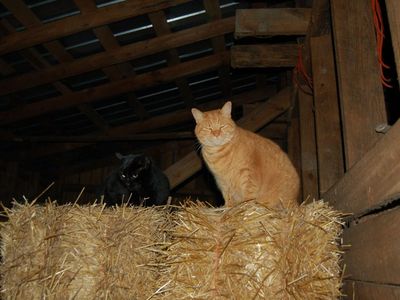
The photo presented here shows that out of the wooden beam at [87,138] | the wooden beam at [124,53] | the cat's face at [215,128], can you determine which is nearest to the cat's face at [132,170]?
the cat's face at [215,128]

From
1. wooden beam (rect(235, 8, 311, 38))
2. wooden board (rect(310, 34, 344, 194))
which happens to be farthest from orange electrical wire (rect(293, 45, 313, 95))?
wooden board (rect(310, 34, 344, 194))

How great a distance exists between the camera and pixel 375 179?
6.55 ft

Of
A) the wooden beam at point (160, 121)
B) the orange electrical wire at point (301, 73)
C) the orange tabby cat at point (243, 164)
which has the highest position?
the orange electrical wire at point (301, 73)

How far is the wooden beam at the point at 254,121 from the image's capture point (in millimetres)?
6941

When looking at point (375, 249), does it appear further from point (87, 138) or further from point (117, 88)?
point (87, 138)

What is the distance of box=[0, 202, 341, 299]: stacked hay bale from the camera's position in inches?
86.3

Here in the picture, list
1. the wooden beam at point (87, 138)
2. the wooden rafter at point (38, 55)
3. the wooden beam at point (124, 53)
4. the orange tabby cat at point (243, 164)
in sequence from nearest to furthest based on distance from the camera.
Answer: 1. the orange tabby cat at point (243, 164)
2. the wooden rafter at point (38, 55)
3. the wooden beam at point (124, 53)
4. the wooden beam at point (87, 138)

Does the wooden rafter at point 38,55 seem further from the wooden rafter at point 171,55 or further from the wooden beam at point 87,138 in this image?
the wooden rafter at point 171,55

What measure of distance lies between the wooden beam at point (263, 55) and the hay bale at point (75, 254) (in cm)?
366

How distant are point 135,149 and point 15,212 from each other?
25.9ft

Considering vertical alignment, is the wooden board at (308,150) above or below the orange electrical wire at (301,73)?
below

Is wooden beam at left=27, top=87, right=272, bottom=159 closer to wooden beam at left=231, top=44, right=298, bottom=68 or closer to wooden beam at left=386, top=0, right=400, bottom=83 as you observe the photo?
wooden beam at left=231, top=44, right=298, bottom=68

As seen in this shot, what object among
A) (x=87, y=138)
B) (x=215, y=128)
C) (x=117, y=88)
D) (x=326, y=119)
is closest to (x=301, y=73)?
Answer: (x=326, y=119)

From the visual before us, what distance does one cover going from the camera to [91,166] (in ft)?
37.6
